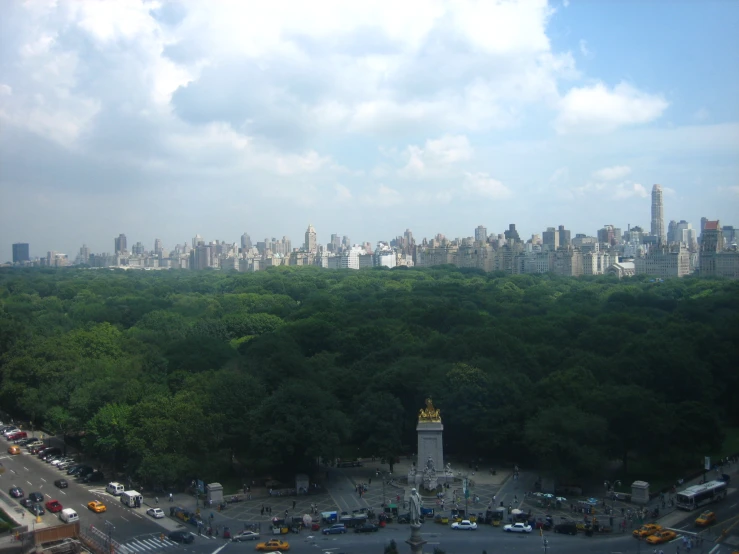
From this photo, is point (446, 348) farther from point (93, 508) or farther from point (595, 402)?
point (93, 508)

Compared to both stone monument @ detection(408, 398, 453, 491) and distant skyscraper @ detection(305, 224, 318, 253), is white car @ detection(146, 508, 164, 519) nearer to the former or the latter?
stone monument @ detection(408, 398, 453, 491)

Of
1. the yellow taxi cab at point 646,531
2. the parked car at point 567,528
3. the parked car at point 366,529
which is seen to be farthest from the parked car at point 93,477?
the yellow taxi cab at point 646,531

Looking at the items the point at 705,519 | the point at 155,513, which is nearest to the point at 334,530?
the point at 155,513

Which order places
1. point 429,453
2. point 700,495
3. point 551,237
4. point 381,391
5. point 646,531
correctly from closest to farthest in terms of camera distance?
point 646,531
point 700,495
point 429,453
point 381,391
point 551,237

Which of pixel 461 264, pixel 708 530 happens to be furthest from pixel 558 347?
pixel 461 264

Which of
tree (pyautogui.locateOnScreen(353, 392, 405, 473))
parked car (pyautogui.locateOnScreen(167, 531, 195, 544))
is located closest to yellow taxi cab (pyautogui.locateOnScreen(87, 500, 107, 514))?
parked car (pyautogui.locateOnScreen(167, 531, 195, 544))

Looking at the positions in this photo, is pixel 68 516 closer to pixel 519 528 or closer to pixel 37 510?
pixel 37 510
